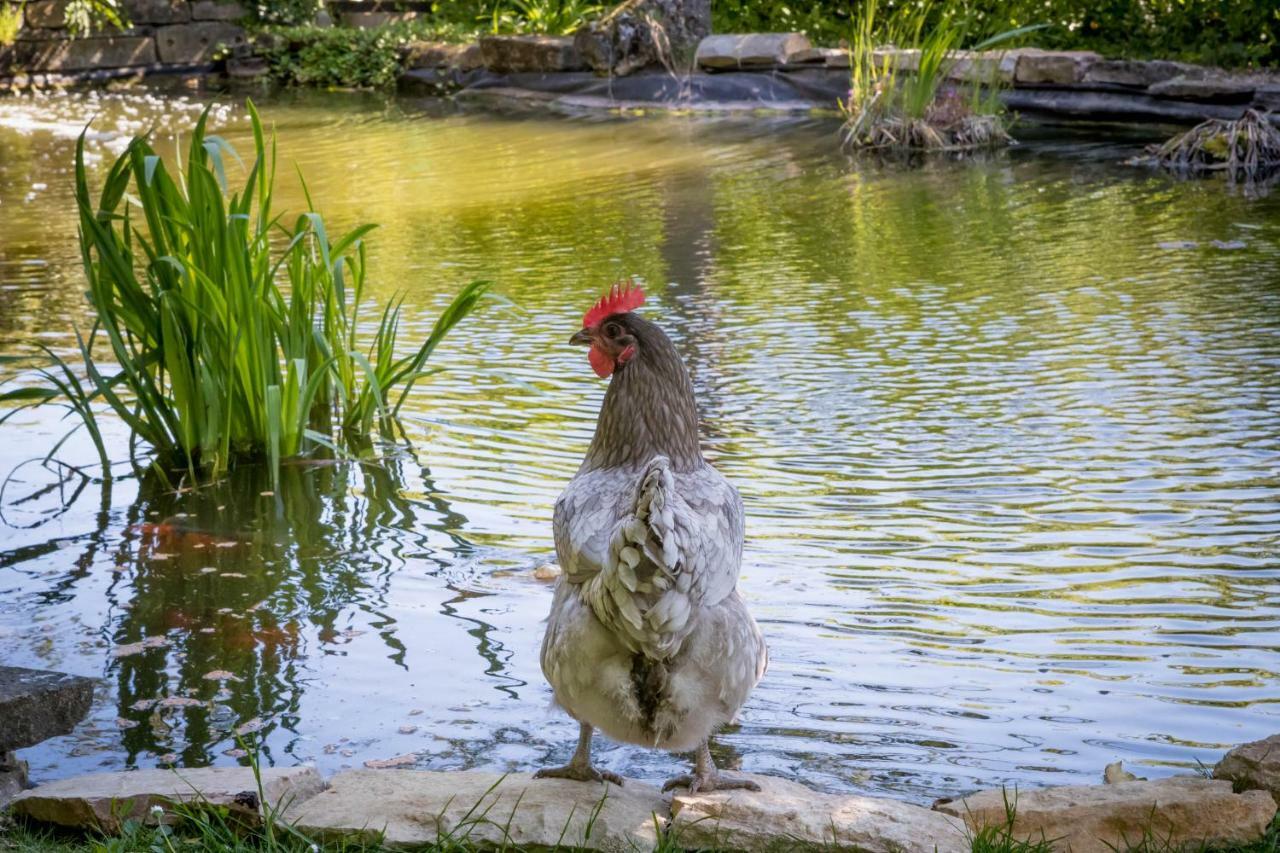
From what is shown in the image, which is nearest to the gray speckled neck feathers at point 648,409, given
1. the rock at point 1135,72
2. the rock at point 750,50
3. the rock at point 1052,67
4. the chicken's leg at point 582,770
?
the chicken's leg at point 582,770

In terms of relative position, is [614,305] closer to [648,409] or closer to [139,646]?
[648,409]

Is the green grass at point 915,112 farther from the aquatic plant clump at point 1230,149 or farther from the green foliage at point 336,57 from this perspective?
the green foliage at point 336,57

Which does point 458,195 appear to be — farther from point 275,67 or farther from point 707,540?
point 275,67

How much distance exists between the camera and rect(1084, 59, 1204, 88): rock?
13.8 m

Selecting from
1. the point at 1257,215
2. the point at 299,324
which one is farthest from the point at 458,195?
the point at 299,324

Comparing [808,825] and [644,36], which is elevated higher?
[644,36]

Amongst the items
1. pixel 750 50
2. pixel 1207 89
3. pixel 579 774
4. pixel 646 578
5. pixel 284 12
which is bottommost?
pixel 579 774

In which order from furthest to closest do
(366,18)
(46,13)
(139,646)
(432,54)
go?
1. (366,18)
2. (46,13)
3. (432,54)
4. (139,646)

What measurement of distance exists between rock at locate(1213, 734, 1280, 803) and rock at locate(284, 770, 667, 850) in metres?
1.04

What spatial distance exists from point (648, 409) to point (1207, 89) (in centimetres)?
1175

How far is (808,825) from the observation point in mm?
2516

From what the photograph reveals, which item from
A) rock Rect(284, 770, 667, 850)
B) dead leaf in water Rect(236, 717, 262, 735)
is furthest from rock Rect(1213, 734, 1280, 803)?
dead leaf in water Rect(236, 717, 262, 735)

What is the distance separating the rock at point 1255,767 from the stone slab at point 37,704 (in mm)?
2244

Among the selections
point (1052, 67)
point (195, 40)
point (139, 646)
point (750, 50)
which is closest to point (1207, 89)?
point (1052, 67)
